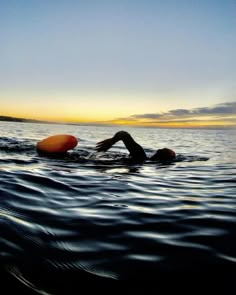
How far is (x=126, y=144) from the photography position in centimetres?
1098

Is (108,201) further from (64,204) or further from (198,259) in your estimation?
(198,259)

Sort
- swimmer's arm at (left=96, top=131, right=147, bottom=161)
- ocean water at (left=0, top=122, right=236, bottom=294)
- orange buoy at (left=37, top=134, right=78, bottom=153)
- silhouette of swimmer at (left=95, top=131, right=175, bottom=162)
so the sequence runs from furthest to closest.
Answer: orange buoy at (left=37, top=134, right=78, bottom=153) → silhouette of swimmer at (left=95, top=131, right=175, bottom=162) → swimmer's arm at (left=96, top=131, right=147, bottom=161) → ocean water at (left=0, top=122, right=236, bottom=294)

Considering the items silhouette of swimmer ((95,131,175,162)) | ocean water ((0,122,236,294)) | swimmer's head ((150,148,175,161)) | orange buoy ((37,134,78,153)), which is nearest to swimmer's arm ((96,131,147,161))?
silhouette of swimmer ((95,131,175,162))

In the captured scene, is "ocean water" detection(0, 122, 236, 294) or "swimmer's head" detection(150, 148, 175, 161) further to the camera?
"swimmer's head" detection(150, 148, 175, 161)

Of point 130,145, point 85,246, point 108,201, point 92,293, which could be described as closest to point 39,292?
point 92,293

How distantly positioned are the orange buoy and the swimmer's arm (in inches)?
50.0

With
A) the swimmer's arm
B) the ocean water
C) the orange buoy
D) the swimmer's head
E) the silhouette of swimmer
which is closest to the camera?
the ocean water

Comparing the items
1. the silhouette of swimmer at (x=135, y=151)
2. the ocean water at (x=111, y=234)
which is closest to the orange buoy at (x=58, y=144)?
the silhouette of swimmer at (x=135, y=151)

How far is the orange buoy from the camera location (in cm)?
1172

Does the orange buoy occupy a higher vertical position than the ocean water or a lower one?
higher

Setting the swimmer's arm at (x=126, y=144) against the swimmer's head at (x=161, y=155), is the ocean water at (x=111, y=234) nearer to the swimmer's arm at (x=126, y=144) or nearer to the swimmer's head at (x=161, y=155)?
the swimmer's arm at (x=126, y=144)

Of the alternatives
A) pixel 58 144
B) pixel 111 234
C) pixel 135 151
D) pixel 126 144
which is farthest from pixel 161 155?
pixel 111 234

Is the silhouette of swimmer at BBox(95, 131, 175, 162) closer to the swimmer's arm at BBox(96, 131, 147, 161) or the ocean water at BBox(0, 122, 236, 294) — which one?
the swimmer's arm at BBox(96, 131, 147, 161)

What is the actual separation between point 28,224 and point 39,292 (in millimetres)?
1545
